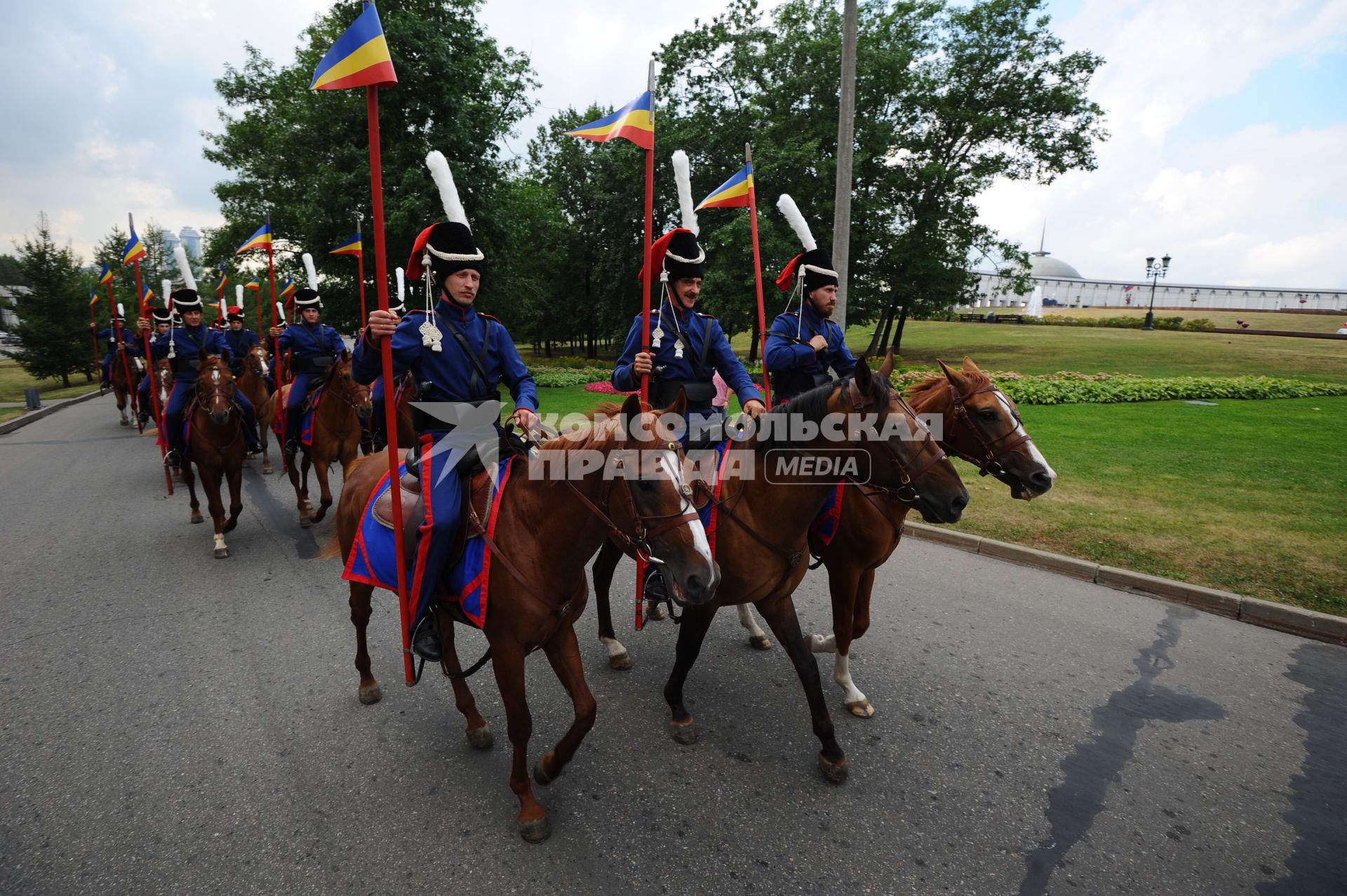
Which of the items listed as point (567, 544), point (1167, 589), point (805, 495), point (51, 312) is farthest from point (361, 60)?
point (51, 312)

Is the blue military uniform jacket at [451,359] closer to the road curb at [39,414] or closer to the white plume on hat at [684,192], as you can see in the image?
the white plume on hat at [684,192]

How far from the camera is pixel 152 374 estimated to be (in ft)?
28.1

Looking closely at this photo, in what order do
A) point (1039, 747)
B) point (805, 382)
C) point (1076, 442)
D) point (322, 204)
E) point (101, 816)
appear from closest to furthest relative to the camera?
point (101, 816)
point (1039, 747)
point (805, 382)
point (1076, 442)
point (322, 204)

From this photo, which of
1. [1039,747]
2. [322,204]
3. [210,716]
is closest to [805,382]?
[1039,747]

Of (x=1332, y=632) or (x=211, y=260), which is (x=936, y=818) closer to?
(x=1332, y=632)

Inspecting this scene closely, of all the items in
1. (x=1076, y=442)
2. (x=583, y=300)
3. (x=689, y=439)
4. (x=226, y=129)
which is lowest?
(x=1076, y=442)

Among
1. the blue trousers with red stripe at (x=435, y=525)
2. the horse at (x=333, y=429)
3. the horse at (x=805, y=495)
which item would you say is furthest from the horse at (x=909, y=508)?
the horse at (x=333, y=429)

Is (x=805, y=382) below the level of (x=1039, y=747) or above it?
above

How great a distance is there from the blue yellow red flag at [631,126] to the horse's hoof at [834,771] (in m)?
3.96

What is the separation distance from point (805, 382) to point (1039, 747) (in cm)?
291

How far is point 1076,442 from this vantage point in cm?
1160

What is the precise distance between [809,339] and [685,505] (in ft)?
9.14

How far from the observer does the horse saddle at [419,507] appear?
321cm

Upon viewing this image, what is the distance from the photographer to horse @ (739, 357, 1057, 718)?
13.2ft
